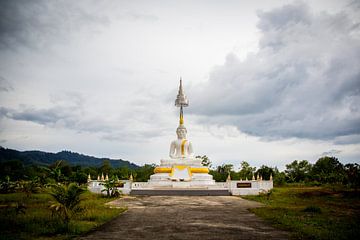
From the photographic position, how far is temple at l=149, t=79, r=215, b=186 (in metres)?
36.7

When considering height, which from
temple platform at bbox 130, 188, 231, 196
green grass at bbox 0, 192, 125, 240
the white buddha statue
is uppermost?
the white buddha statue

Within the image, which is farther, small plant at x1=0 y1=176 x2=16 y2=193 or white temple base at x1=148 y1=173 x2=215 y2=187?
white temple base at x1=148 y1=173 x2=215 y2=187

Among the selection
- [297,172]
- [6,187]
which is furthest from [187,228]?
[297,172]

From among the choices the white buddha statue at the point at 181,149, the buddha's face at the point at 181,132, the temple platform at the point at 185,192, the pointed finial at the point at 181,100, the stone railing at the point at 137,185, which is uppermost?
the pointed finial at the point at 181,100

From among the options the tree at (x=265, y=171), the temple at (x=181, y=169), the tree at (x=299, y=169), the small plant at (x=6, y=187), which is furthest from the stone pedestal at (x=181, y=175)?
the tree at (x=299, y=169)

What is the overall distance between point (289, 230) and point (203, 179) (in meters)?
25.7

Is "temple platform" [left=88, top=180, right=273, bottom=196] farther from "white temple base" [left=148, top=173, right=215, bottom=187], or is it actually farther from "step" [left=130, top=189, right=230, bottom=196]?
"white temple base" [left=148, top=173, right=215, bottom=187]

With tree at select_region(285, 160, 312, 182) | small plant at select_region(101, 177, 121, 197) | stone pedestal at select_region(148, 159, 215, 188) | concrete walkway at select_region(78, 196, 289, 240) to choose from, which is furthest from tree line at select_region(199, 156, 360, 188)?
concrete walkway at select_region(78, 196, 289, 240)

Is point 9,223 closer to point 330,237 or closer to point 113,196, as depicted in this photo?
point 330,237

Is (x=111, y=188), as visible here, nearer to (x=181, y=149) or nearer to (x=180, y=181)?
(x=180, y=181)

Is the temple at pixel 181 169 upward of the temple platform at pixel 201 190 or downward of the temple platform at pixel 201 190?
upward

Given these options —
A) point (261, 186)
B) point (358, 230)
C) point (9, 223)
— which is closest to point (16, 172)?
point (261, 186)

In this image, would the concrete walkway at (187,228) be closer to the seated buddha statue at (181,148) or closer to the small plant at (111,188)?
the small plant at (111,188)

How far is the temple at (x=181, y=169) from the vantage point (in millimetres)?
36656
